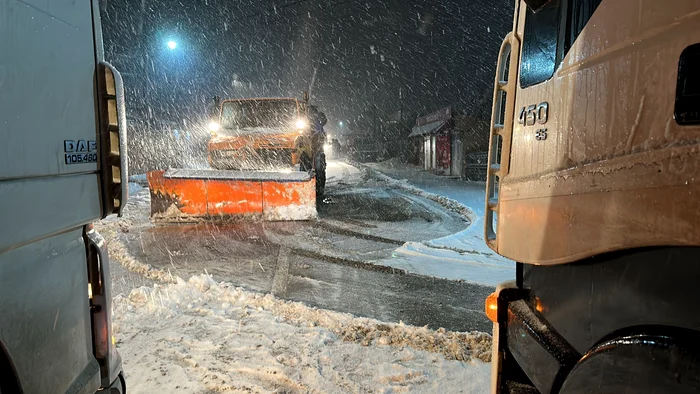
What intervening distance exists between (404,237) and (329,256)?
194 cm

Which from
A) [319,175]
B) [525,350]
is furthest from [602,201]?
[319,175]

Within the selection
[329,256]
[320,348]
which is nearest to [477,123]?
[329,256]

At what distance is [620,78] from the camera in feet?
4.76

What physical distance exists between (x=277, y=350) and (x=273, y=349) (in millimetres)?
39

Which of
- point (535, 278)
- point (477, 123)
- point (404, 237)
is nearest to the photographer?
point (535, 278)

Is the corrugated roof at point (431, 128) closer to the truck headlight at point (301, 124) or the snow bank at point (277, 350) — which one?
the truck headlight at point (301, 124)

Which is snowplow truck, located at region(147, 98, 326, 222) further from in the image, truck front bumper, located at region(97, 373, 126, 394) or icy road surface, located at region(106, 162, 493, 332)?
truck front bumper, located at region(97, 373, 126, 394)

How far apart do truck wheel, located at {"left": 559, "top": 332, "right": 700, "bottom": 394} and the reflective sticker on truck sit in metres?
2.06

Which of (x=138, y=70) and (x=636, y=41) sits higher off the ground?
(x=138, y=70)

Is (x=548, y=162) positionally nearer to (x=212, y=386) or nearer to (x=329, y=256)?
(x=212, y=386)

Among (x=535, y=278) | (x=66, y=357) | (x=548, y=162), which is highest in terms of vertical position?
(x=548, y=162)

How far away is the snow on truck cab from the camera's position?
5.06 feet

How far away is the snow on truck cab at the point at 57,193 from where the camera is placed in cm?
154

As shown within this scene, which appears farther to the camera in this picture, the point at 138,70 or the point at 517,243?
the point at 138,70
